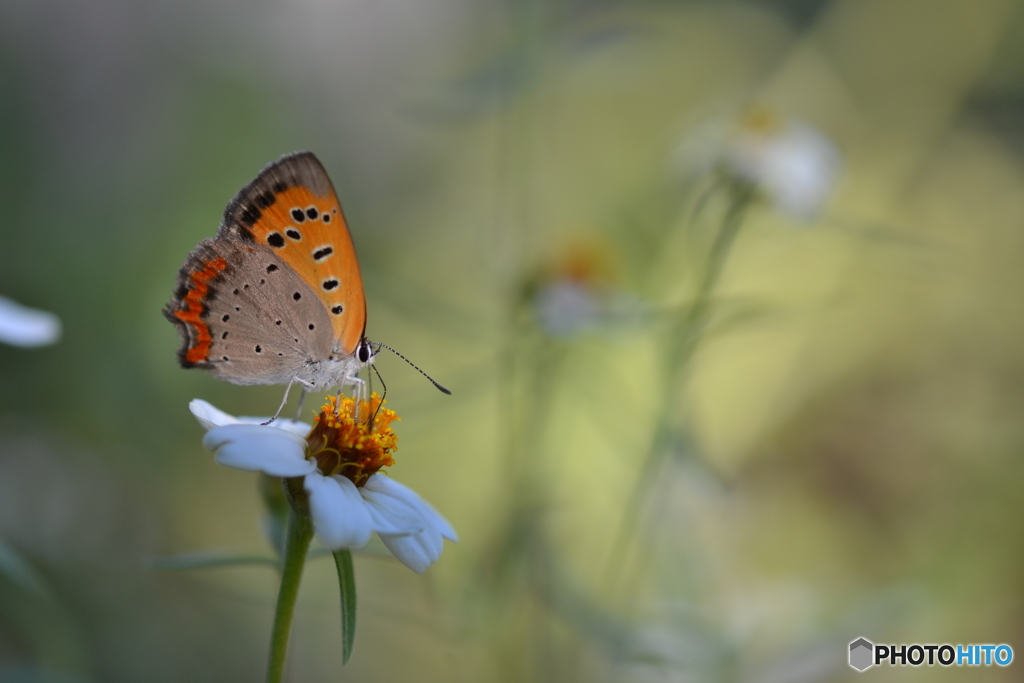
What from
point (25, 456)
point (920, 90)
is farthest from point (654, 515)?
point (920, 90)

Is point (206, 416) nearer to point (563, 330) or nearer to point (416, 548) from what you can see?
point (416, 548)

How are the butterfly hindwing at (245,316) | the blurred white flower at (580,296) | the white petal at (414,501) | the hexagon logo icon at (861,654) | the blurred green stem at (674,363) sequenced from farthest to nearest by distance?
the blurred white flower at (580,296) < the hexagon logo icon at (861,654) < the blurred green stem at (674,363) < the butterfly hindwing at (245,316) < the white petal at (414,501)

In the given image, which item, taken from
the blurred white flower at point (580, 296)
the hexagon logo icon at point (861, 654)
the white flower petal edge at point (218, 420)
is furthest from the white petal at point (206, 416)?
the hexagon logo icon at point (861, 654)

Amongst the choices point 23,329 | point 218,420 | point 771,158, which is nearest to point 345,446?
point 218,420

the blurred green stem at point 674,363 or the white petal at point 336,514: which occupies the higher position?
the blurred green stem at point 674,363

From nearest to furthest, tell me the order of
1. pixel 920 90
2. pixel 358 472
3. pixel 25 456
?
1. pixel 358 472
2. pixel 25 456
3. pixel 920 90

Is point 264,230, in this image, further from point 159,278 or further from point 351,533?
point 159,278

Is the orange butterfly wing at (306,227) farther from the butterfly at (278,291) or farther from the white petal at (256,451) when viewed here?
the white petal at (256,451)

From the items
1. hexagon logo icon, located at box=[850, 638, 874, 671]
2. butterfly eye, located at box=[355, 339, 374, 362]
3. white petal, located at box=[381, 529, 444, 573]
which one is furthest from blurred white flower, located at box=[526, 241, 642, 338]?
white petal, located at box=[381, 529, 444, 573]
